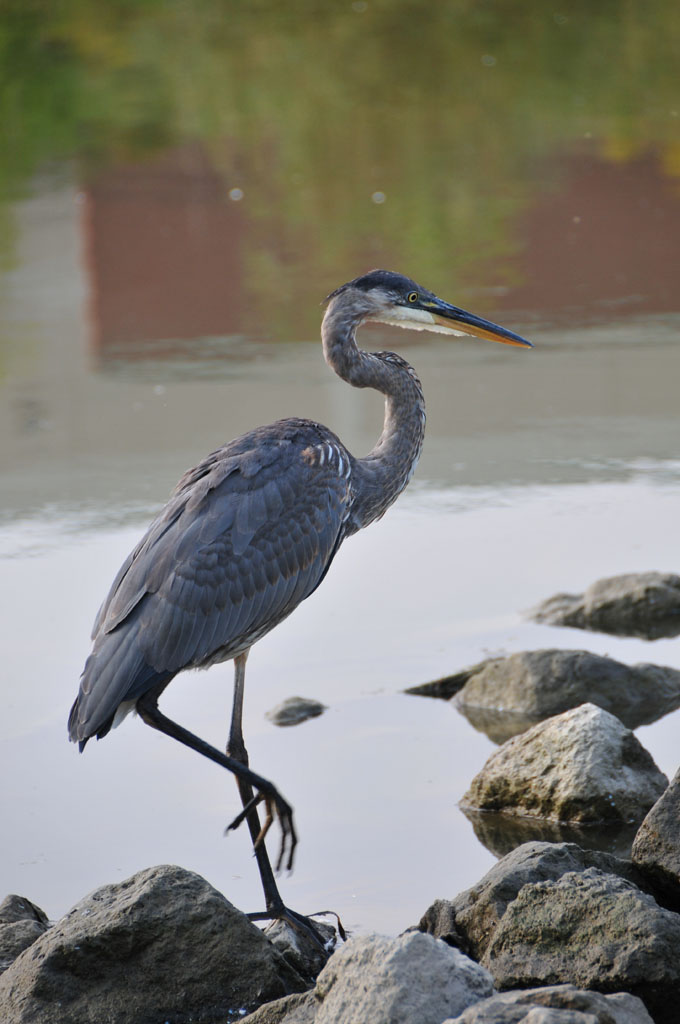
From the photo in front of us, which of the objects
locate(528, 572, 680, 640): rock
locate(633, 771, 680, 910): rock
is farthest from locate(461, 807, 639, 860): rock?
locate(528, 572, 680, 640): rock

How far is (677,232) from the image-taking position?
46.3 ft

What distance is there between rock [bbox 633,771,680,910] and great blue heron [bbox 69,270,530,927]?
3.37 ft

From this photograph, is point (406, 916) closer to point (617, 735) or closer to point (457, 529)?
point (617, 735)

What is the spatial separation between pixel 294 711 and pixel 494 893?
1963 mm

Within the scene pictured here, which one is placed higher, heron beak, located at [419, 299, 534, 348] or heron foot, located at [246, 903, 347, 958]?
heron beak, located at [419, 299, 534, 348]

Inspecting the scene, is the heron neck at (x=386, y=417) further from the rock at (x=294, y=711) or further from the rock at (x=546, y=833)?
the rock at (x=546, y=833)

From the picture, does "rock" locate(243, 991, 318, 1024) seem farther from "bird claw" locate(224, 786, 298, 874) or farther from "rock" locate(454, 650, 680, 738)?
"rock" locate(454, 650, 680, 738)

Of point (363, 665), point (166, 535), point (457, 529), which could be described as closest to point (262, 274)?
point (457, 529)

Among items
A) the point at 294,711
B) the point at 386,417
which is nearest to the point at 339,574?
the point at 294,711

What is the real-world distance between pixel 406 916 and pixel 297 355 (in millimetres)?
6792

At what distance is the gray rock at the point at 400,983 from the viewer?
3277 mm

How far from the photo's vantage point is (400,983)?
10.8 ft

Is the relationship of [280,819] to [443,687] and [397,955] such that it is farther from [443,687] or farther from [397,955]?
[443,687]

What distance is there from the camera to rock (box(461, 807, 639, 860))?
15.8 ft
